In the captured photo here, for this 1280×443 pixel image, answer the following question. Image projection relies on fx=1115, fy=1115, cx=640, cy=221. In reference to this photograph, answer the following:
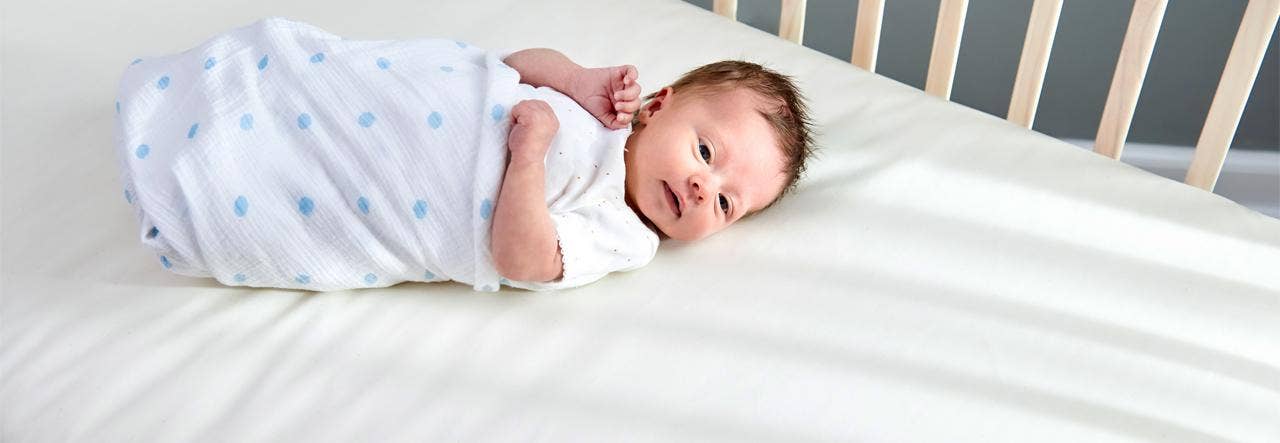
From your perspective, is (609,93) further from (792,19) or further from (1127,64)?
(1127,64)

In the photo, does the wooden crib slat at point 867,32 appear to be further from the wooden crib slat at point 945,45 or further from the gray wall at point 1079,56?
the gray wall at point 1079,56

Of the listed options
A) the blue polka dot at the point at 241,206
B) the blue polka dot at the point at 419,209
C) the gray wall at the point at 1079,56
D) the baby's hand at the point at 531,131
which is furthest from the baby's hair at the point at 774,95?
the gray wall at the point at 1079,56

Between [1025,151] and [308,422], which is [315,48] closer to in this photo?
[308,422]

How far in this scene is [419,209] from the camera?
0.87m

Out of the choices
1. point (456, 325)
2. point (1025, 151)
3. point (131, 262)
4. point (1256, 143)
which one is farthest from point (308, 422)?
point (1256, 143)

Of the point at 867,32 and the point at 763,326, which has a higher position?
the point at 867,32

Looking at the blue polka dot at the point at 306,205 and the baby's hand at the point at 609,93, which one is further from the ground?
the baby's hand at the point at 609,93

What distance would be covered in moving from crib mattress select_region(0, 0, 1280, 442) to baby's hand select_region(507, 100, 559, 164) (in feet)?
0.41

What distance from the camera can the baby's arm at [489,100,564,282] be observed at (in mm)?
849

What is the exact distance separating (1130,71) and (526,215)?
1.92ft

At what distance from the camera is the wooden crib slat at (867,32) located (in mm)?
1173

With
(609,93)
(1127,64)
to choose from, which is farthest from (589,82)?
(1127,64)

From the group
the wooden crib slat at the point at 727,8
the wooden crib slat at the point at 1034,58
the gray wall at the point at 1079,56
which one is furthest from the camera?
the gray wall at the point at 1079,56

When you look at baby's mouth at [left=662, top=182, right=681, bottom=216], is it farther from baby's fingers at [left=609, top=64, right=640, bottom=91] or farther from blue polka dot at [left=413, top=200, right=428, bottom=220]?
blue polka dot at [left=413, top=200, right=428, bottom=220]
